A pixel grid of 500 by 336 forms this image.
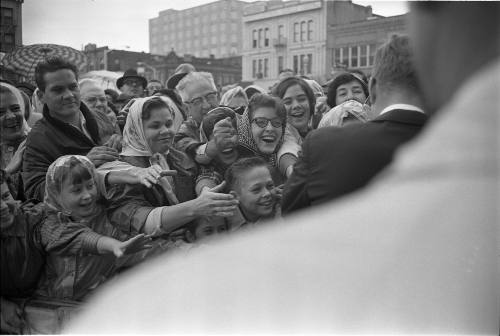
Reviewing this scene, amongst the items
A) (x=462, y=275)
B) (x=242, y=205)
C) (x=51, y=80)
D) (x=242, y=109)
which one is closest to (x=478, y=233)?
(x=462, y=275)

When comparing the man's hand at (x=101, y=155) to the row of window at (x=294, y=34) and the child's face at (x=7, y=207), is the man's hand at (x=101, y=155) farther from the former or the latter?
the row of window at (x=294, y=34)

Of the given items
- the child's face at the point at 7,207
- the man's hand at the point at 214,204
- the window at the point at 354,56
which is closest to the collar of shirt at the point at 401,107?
the window at the point at 354,56

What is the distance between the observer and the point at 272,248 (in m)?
1.03

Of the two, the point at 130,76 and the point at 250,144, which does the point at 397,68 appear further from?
the point at 130,76

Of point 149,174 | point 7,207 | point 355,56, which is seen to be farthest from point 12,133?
point 355,56

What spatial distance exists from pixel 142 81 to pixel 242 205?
120cm

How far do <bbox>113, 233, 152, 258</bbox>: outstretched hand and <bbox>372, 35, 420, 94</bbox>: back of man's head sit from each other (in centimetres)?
108

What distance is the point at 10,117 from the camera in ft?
7.09

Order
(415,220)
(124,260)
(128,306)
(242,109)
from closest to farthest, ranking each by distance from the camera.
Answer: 1. (415,220)
2. (128,306)
3. (124,260)
4. (242,109)

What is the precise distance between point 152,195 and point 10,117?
0.64 metres

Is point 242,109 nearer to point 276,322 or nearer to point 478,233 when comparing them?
point 478,233

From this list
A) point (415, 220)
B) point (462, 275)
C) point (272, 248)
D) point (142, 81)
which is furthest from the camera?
point (142, 81)

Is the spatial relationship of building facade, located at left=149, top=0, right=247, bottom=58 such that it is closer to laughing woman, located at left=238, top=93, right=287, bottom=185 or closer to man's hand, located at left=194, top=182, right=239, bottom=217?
laughing woman, located at left=238, top=93, right=287, bottom=185

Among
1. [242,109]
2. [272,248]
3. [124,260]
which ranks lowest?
[124,260]
